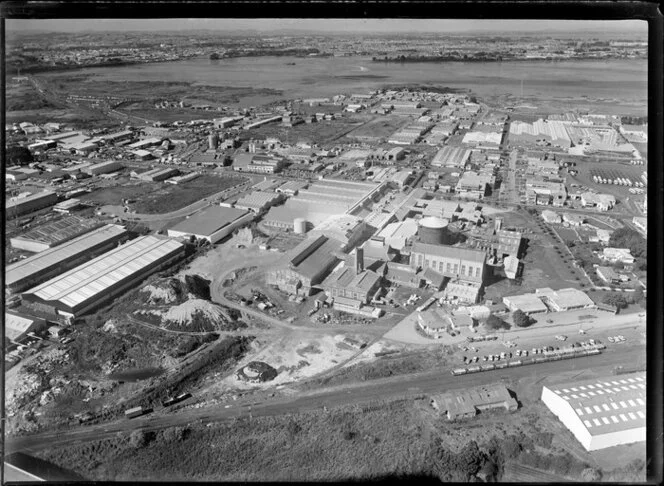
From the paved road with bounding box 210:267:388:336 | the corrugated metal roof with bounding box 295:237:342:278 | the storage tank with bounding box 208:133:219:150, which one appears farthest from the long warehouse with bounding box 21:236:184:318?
the storage tank with bounding box 208:133:219:150

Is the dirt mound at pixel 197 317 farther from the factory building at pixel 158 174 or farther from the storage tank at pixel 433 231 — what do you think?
the factory building at pixel 158 174

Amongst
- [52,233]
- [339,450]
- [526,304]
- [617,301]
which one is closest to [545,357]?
[526,304]

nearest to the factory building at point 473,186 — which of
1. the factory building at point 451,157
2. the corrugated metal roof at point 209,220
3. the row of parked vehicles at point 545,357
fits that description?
the factory building at point 451,157

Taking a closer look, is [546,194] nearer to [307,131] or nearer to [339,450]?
[307,131]

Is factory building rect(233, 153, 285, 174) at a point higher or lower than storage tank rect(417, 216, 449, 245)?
higher

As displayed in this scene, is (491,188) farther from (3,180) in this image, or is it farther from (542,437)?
(3,180)

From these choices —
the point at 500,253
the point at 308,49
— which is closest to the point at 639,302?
the point at 500,253

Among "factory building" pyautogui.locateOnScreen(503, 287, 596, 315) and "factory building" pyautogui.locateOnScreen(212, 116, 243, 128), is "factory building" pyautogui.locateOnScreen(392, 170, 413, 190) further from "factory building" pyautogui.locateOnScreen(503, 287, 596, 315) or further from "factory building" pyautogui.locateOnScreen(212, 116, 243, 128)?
"factory building" pyautogui.locateOnScreen(212, 116, 243, 128)
